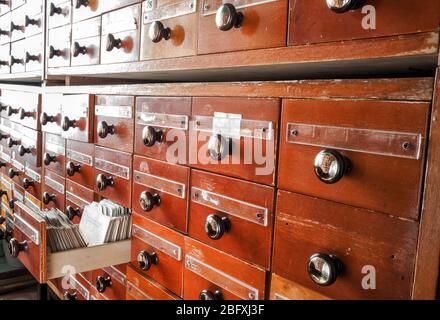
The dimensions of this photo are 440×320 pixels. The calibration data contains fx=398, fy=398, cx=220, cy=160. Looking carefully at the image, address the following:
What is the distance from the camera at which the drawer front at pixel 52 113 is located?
5.12 feet

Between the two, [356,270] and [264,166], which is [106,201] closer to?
[264,166]

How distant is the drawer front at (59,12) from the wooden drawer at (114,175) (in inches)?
21.4

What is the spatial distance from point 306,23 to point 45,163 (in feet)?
4.32

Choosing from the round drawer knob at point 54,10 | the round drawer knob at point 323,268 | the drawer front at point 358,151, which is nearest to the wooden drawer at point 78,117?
the round drawer knob at point 54,10

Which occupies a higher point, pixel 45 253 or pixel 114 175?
pixel 114 175

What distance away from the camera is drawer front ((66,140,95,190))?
4.52ft

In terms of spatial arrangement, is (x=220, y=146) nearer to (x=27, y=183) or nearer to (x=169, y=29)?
(x=169, y=29)

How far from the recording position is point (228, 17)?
778mm

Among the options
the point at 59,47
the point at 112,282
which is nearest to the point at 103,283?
the point at 112,282

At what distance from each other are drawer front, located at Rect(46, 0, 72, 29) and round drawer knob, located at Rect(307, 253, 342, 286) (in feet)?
4.17

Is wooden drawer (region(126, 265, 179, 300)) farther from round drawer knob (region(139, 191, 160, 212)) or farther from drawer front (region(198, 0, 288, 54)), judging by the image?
drawer front (region(198, 0, 288, 54))

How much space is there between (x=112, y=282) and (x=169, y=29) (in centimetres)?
83

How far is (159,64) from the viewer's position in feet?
3.35

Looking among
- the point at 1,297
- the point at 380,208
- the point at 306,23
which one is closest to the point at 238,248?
the point at 380,208
